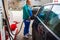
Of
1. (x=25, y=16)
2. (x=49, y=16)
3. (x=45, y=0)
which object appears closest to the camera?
(x=49, y=16)

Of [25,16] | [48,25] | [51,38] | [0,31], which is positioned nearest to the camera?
[0,31]

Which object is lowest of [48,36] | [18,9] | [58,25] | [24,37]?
[18,9]

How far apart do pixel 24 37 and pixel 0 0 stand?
456 centimetres

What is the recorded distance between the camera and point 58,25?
12.3 ft

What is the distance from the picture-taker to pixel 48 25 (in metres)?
4.26

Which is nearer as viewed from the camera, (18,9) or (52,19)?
(52,19)

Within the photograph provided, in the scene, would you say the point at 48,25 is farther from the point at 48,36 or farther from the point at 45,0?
the point at 45,0

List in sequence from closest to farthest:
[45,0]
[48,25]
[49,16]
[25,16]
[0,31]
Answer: [0,31], [48,25], [49,16], [25,16], [45,0]

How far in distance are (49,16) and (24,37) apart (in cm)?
325

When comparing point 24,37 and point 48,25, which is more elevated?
point 48,25

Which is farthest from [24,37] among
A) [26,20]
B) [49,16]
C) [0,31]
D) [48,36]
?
[0,31]

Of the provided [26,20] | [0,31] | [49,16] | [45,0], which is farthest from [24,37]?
[45,0]

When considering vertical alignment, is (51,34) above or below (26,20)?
above

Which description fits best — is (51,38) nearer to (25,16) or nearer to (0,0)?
(0,0)
